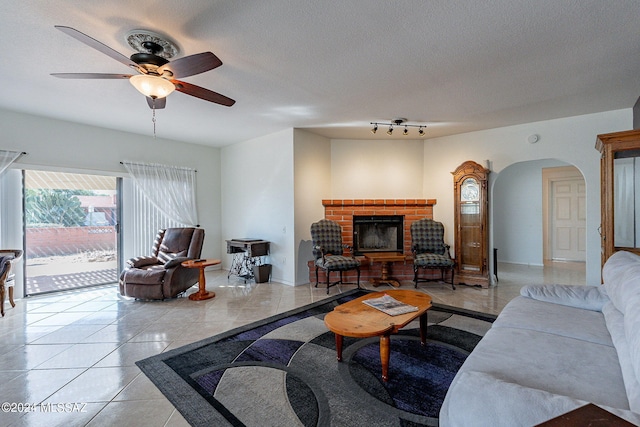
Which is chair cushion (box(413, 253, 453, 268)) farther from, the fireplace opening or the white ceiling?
the white ceiling

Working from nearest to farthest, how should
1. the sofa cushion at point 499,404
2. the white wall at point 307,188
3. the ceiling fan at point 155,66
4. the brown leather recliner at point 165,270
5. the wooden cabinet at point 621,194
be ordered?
the sofa cushion at point 499,404 < the ceiling fan at point 155,66 < the wooden cabinet at point 621,194 < the brown leather recliner at point 165,270 < the white wall at point 307,188

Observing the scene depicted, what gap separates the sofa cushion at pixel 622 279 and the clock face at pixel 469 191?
8.47ft

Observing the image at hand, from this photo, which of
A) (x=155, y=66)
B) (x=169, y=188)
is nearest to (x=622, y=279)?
(x=155, y=66)

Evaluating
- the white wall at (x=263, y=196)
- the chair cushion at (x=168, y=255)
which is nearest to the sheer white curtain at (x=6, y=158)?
the chair cushion at (x=168, y=255)

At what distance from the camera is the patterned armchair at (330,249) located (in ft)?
14.4

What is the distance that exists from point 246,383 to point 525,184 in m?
7.06

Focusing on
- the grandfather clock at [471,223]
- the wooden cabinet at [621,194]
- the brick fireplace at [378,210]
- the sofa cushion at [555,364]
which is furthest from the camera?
the brick fireplace at [378,210]

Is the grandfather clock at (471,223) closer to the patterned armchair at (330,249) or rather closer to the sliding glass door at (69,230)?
the patterned armchair at (330,249)

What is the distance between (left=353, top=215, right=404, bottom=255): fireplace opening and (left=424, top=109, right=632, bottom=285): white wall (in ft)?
2.57

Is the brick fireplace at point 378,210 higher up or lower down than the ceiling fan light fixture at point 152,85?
lower down

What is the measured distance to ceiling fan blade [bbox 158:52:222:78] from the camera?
196 centimetres

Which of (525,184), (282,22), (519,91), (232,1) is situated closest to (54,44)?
(232,1)

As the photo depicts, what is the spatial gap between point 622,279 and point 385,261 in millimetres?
2992

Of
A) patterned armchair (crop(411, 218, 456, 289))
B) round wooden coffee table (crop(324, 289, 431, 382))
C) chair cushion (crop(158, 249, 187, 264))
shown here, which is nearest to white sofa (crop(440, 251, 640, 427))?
round wooden coffee table (crop(324, 289, 431, 382))
